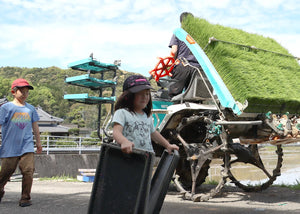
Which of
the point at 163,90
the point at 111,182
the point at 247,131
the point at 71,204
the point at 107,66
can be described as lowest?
the point at 71,204

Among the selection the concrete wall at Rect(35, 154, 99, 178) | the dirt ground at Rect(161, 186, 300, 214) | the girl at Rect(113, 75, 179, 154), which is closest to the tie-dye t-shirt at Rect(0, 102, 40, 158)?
the dirt ground at Rect(161, 186, 300, 214)

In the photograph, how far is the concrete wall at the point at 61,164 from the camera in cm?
2373

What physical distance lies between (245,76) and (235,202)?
194cm

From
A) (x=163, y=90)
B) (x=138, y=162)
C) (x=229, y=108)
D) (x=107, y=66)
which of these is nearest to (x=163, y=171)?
(x=138, y=162)

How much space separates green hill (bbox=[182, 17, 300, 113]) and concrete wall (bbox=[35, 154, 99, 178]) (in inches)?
741

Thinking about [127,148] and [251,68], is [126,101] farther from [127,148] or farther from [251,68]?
[251,68]

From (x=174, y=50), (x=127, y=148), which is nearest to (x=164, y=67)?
(x=174, y=50)

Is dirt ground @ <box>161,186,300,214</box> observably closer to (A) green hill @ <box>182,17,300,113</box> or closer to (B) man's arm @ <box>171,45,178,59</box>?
(A) green hill @ <box>182,17,300,113</box>

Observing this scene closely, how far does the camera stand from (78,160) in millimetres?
27781

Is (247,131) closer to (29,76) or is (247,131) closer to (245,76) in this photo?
(245,76)

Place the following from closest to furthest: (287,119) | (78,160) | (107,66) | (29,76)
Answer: (287,119) → (107,66) → (78,160) → (29,76)

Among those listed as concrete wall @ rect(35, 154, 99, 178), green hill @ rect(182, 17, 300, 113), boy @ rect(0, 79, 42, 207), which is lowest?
concrete wall @ rect(35, 154, 99, 178)

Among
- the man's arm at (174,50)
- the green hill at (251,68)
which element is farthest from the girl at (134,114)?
the man's arm at (174,50)

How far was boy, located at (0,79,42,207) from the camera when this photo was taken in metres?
5.08
